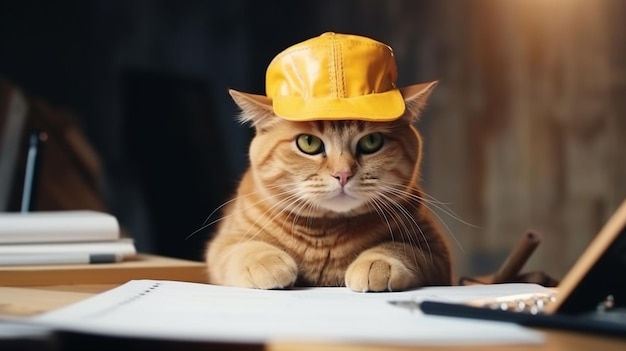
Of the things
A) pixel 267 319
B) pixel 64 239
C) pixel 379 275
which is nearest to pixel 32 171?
pixel 64 239

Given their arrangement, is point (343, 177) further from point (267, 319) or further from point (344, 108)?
point (267, 319)

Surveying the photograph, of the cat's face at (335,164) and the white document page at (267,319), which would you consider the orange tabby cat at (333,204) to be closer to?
the cat's face at (335,164)

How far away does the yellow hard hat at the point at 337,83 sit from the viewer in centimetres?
106

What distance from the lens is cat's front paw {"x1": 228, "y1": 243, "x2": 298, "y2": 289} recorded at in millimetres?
1046

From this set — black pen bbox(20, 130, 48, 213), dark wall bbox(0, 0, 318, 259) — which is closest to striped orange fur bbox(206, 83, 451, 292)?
black pen bbox(20, 130, 48, 213)

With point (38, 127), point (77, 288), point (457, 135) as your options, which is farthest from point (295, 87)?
point (38, 127)

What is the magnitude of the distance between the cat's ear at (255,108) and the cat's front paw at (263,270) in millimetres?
201

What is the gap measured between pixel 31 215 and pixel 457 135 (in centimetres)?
115

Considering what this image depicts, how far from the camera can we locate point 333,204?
113 centimetres

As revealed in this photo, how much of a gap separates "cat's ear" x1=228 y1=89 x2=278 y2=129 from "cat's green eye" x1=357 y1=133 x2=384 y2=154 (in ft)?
0.44

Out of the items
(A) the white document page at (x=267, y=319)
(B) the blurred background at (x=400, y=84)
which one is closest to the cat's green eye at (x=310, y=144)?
(A) the white document page at (x=267, y=319)

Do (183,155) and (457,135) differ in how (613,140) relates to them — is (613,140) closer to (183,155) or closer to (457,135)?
(457,135)

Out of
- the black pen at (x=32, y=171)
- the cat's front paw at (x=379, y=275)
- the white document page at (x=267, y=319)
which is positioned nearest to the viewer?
the white document page at (x=267, y=319)

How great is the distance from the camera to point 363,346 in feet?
2.02
